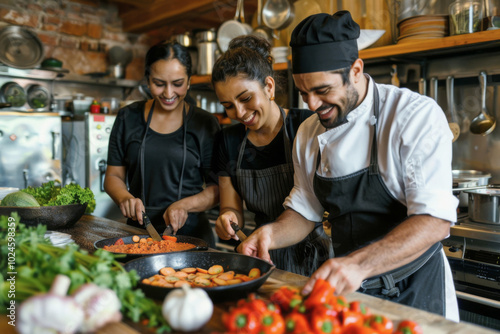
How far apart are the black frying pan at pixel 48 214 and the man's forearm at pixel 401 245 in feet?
4.64

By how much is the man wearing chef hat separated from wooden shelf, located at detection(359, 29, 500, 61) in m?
1.50

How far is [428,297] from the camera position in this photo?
5.15ft

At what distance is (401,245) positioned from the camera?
1298mm

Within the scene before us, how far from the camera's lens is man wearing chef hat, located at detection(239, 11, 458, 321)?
1.33 metres

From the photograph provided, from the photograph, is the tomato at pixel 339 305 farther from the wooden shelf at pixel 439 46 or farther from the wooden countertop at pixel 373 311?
the wooden shelf at pixel 439 46

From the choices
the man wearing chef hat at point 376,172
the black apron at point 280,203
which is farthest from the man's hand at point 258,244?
the black apron at point 280,203

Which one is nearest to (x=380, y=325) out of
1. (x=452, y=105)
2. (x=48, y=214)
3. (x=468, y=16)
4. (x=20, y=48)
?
(x=48, y=214)

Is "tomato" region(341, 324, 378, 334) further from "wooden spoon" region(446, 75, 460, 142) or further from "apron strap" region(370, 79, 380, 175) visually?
"wooden spoon" region(446, 75, 460, 142)

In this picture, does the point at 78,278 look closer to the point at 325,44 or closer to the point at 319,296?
the point at 319,296

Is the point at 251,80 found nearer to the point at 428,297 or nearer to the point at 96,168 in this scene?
the point at 428,297

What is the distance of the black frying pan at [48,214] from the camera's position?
6.64 feet

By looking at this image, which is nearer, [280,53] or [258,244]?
[258,244]

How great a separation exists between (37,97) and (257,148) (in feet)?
12.4

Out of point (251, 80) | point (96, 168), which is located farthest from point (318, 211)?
point (96, 168)
